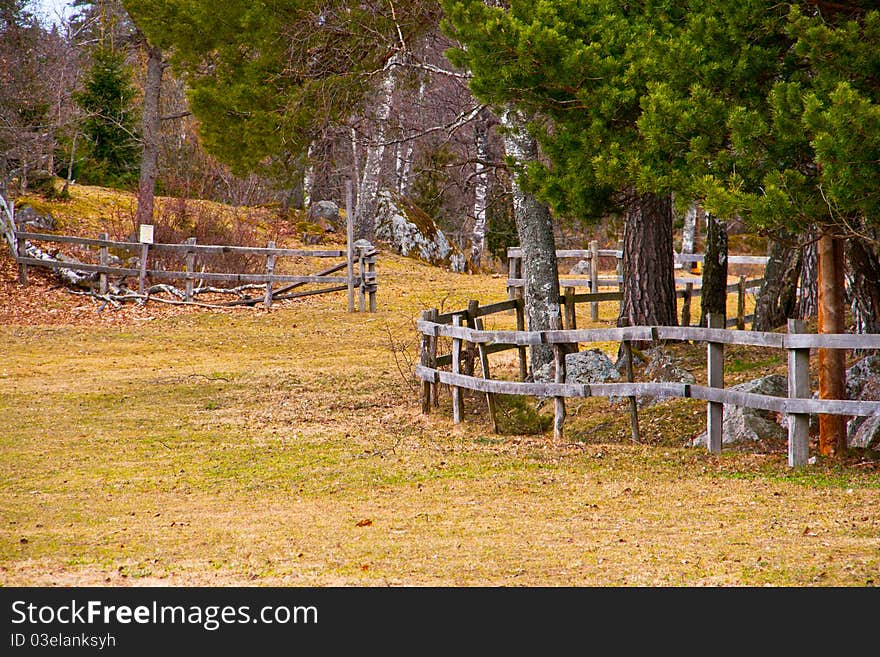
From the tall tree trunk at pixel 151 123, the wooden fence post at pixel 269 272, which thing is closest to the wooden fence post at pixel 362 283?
the wooden fence post at pixel 269 272

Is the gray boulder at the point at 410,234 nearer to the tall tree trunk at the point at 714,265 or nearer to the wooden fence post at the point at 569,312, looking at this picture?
the wooden fence post at the point at 569,312

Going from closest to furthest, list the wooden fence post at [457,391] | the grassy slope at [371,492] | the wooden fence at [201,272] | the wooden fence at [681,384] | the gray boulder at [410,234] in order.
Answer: the grassy slope at [371,492], the wooden fence at [681,384], the wooden fence post at [457,391], the wooden fence at [201,272], the gray boulder at [410,234]

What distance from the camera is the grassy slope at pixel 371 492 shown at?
631 centimetres

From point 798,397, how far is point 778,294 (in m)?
5.96

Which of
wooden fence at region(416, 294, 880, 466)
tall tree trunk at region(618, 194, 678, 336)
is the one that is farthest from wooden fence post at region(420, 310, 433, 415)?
tall tree trunk at region(618, 194, 678, 336)

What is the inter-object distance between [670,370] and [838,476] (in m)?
3.77

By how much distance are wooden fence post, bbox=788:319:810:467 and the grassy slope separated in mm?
174

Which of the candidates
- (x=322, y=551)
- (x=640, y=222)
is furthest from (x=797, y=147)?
(x=640, y=222)

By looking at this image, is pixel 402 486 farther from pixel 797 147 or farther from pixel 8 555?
pixel 797 147

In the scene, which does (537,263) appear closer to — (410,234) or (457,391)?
(457,391)

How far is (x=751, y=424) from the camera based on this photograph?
10.1 meters

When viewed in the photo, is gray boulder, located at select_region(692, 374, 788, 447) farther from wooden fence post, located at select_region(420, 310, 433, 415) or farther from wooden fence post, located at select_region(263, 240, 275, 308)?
wooden fence post, located at select_region(263, 240, 275, 308)

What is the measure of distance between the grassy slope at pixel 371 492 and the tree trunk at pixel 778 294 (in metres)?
1.16

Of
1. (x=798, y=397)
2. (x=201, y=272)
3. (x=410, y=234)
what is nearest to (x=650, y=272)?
(x=798, y=397)
